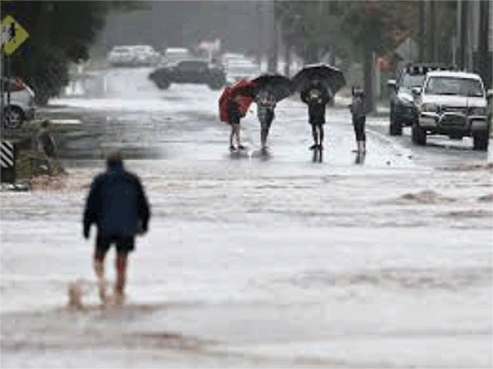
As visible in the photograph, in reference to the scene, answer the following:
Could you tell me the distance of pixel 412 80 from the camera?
166 ft

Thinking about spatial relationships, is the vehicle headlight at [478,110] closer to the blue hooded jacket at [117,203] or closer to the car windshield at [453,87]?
the car windshield at [453,87]

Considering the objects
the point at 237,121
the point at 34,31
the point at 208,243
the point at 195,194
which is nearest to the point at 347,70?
the point at 34,31

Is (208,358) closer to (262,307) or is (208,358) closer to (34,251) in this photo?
(262,307)

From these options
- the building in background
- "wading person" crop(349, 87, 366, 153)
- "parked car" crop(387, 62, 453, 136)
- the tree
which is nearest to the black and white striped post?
"wading person" crop(349, 87, 366, 153)

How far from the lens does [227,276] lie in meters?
18.0

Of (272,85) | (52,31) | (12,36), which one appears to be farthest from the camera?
(52,31)

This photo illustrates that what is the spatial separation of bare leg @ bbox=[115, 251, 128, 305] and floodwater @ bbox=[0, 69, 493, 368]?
0.52 ft

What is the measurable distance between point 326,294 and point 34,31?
3730 cm

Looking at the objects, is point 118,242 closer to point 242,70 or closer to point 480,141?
point 480,141

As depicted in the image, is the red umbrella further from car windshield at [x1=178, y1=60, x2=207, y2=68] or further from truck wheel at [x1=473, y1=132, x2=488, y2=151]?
car windshield at [x1=178, y1=60, x2=207, y2=68]

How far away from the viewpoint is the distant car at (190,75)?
331 ft

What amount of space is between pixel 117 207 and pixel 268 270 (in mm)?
3105

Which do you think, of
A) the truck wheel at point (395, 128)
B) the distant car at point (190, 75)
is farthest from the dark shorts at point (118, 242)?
the distant car at point (190, 75)

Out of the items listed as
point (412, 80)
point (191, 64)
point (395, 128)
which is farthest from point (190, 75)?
point (395, 128)
